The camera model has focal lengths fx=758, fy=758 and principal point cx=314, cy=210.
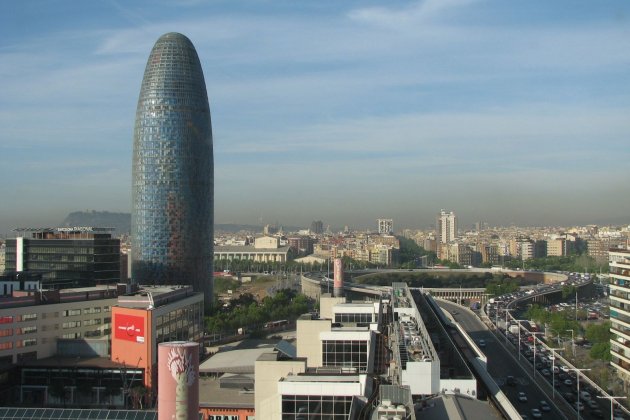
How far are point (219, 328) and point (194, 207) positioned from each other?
46.0ft

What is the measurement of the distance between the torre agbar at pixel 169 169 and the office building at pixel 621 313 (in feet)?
118

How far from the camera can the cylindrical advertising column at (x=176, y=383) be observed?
1542cm

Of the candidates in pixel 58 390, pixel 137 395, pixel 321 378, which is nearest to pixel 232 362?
pixel 137 395

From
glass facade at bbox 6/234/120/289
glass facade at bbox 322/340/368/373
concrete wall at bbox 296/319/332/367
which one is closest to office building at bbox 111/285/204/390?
concrete wall at bbox 296/319/332/367

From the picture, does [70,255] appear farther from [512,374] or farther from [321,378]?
[321,378]

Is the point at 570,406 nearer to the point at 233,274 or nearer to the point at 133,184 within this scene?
the point at 133,184

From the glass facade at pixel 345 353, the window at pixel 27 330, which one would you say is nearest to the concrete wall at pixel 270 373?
the glass facade at pixel 345 353

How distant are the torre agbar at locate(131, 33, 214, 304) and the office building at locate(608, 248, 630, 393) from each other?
3596cm

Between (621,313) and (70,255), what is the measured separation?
38.7 metres

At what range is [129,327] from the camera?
38125 mm

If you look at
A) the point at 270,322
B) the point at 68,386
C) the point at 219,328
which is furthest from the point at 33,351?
the point at 270,322

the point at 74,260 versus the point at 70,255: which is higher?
the point at 70,255

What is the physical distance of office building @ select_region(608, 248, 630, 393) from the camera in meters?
36.0

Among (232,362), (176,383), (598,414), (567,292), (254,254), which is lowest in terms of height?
(598,414)
